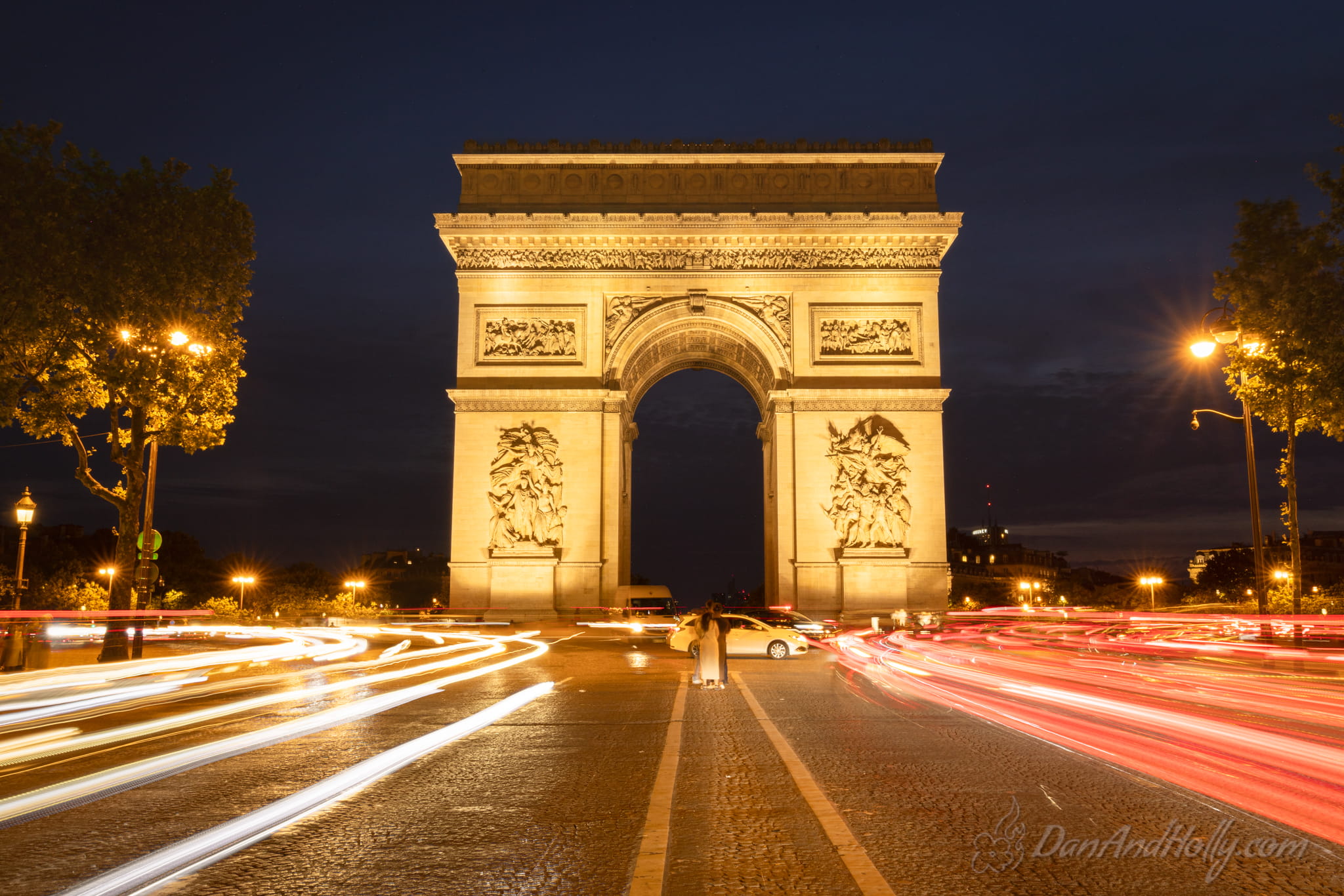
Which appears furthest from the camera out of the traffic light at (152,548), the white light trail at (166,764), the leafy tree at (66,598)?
the leafy tree at (66,598)

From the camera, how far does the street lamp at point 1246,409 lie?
1838 cm

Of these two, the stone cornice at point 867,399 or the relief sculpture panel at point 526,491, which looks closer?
the relief sculpture panel at point 526,491

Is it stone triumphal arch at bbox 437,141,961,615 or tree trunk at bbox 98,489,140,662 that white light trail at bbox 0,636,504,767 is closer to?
tree trunk at bbox 98,489,140,662

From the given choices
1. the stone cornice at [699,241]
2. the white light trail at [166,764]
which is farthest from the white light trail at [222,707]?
the stone cornice at [699,241]

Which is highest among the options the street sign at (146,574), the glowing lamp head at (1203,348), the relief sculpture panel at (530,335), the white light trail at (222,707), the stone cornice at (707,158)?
the stone cornice at (707,158)

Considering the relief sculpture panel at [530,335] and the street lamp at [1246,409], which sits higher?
the relief sculpture panel at [530,335]

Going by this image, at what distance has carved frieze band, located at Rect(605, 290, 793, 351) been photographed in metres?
35.5

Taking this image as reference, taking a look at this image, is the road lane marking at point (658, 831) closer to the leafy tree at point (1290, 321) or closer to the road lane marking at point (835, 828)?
the road lane marking at point (835, 828)

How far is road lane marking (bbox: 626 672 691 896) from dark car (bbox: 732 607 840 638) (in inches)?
599

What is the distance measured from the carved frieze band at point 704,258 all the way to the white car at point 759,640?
1796 cm

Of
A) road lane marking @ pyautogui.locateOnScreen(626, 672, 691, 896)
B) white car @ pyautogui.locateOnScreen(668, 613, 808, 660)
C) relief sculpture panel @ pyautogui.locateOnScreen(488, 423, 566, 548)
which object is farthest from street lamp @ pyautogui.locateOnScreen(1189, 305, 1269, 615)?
relief sculpture panel @ pyautogui.locateOnScreen(488, 423, 566, 548)

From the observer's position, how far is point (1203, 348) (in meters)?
18.8

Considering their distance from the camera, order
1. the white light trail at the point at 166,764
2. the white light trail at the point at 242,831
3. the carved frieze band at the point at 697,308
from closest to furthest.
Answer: the white light trail at the point at 242,831 < the white light trail at the point at 166,764 < the carved frieze band at the point at 697,308

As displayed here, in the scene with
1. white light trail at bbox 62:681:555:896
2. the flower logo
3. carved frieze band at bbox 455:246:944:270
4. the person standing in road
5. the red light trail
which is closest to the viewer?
white light trail at bbox 62:681:555:896
